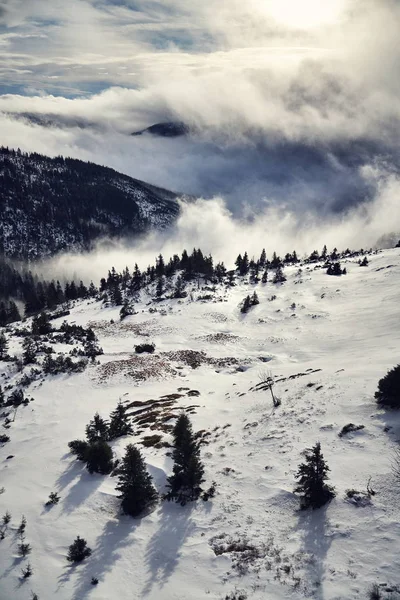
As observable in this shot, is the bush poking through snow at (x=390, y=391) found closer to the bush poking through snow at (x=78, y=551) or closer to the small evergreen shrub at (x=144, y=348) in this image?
the bush poking through snow at (x=78, y=551)

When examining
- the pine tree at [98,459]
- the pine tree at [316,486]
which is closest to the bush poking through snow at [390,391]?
the pine tree at [316,486]

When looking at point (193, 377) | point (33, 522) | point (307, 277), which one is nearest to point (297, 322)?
point (193, 377)

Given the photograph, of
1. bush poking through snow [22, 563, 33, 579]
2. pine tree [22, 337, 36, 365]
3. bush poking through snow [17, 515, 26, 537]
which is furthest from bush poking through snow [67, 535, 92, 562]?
pine tree [22, 337, 36, 365]

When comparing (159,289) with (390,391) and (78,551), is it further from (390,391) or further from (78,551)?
(78,551)

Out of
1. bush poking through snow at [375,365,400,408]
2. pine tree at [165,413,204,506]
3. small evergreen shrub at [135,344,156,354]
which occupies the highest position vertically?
bush poking through snow at [375,365,400,408]

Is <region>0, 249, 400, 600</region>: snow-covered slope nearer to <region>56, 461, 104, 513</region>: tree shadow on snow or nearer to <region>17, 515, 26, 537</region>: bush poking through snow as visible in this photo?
<region>56, 461, 104, 513</region>: tree shadow on snow

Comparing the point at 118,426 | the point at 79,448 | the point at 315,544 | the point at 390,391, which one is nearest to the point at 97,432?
the point at 118,426

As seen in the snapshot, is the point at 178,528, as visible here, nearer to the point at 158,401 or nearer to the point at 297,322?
the point at 158,401
